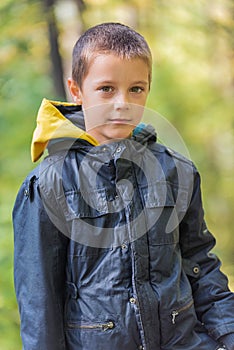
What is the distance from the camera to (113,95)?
6.70 feet

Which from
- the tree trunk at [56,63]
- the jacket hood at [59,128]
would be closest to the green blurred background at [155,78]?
the tree trunk at [56,63]

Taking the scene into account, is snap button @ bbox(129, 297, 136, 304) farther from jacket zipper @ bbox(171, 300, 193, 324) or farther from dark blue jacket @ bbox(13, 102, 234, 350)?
jacket zipper @ bbox(171, 300, 193, 324)

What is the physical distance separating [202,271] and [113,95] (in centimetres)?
91

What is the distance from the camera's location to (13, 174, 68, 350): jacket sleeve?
196 centimetres

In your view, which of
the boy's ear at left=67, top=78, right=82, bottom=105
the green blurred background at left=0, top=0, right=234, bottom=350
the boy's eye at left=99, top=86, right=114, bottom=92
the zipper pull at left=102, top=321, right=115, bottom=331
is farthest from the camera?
the green blurred background at left=0, top=0, right=234, bottom=350

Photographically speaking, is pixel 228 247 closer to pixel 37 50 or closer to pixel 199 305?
pixel 37 50

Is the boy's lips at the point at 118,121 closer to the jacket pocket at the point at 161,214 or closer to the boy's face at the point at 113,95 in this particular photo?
the boy's face at the point at 113,95

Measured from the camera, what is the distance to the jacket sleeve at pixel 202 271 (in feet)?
7.25

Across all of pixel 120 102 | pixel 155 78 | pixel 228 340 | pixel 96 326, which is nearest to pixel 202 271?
pixel 228 340

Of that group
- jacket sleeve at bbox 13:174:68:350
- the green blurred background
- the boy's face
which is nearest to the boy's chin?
the boy's face

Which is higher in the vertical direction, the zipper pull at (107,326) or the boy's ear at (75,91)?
the boy's ear at (75,91)

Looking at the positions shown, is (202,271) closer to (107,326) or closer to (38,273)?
(107,326)

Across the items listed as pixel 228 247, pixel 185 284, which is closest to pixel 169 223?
pixel 185 284

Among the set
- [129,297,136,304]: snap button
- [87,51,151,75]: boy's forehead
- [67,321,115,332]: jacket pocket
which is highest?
[87,51,151,75]: boy's forehead
